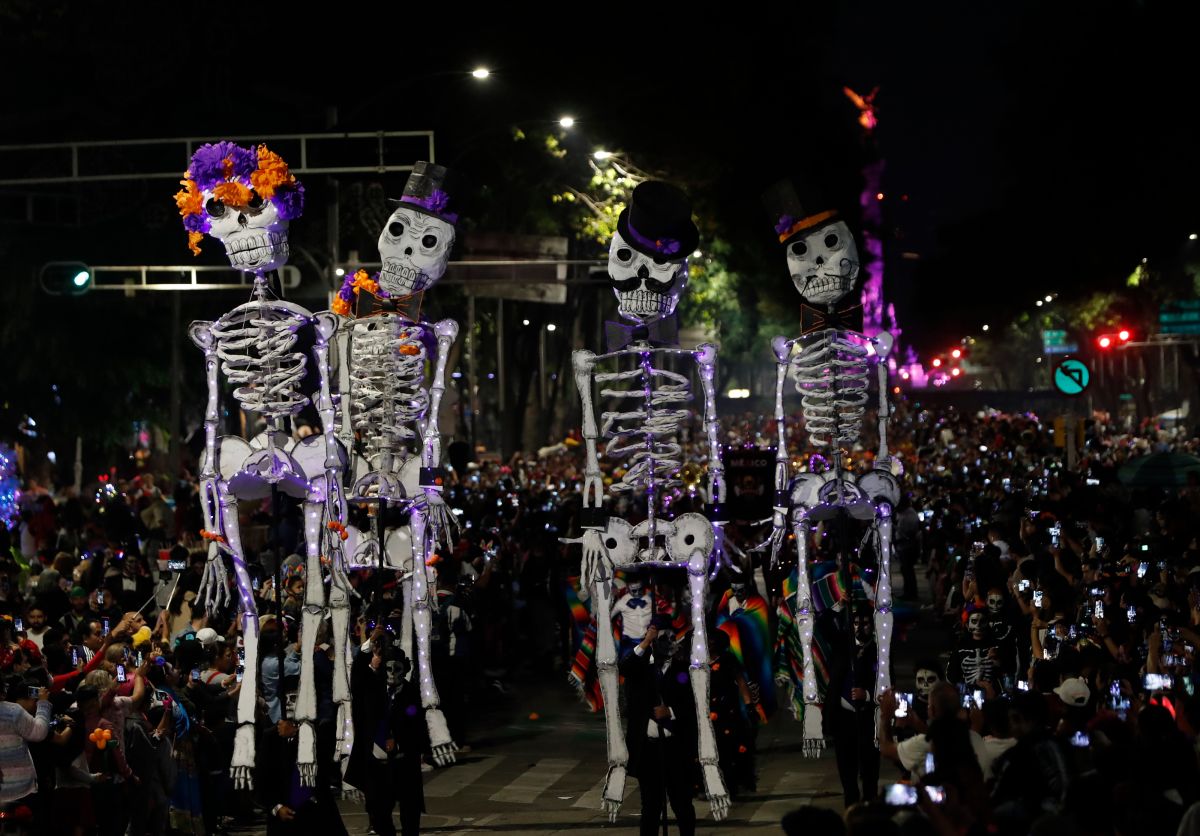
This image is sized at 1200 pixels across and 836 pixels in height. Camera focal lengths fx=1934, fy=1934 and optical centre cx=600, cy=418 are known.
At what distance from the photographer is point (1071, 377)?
25422 mm

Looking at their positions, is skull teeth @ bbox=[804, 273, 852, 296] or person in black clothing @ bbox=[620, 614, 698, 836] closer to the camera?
person in black clothing @ bbox=[620, 614, 698, 836]

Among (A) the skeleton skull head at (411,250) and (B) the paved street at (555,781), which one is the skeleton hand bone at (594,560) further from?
(A) the skeleton skull head at (411,250)

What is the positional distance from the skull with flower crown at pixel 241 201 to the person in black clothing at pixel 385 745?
334cm

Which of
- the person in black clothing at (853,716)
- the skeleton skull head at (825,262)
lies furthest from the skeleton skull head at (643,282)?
the person in black clothing at (853,716)

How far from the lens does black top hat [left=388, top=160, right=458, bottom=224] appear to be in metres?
16.5

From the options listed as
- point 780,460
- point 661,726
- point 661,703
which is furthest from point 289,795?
point 780,460

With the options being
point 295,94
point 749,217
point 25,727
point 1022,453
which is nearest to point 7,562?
point 25,727

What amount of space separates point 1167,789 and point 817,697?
7.76 metres

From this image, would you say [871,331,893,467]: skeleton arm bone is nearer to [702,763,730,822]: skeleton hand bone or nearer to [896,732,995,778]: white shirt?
[702,763,730,822]: skeleton hand bone

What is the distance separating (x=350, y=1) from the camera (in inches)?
1375

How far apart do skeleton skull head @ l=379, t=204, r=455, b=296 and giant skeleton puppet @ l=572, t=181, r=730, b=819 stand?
185cm

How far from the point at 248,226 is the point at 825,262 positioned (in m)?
4.72

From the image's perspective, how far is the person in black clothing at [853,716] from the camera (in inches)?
577

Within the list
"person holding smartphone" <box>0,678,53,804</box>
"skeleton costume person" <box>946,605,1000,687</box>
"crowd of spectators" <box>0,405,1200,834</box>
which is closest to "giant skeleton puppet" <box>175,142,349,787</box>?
"crowd of spectators" <box>0,405,1200,834</box>
